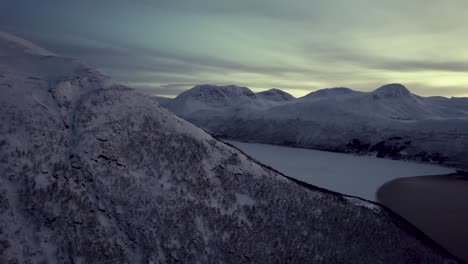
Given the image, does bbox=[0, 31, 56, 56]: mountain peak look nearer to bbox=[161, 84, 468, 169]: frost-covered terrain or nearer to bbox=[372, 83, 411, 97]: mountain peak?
bbox=[161, 84, 468, 169]: frost-covered terrain

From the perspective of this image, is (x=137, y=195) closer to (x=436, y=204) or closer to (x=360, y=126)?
(x=436, y=204)

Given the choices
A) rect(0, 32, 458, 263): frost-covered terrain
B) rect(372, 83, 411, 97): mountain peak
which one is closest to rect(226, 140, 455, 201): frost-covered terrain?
rect(0, 32, 458, 263): frost-covered terrain

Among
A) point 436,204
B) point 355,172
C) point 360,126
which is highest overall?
point 360,126

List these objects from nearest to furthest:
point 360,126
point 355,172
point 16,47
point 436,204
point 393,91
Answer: point 16,47 → point 436,204 → point 355,172 → point 360,126 → point 393,91

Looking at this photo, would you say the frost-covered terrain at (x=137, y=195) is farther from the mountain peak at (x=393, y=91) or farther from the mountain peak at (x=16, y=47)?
the mountain peak at (x=393, y=91)

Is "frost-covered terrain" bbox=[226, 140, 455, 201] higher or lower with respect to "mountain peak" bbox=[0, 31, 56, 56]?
lower

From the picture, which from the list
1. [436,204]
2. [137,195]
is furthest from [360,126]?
[137,195]
